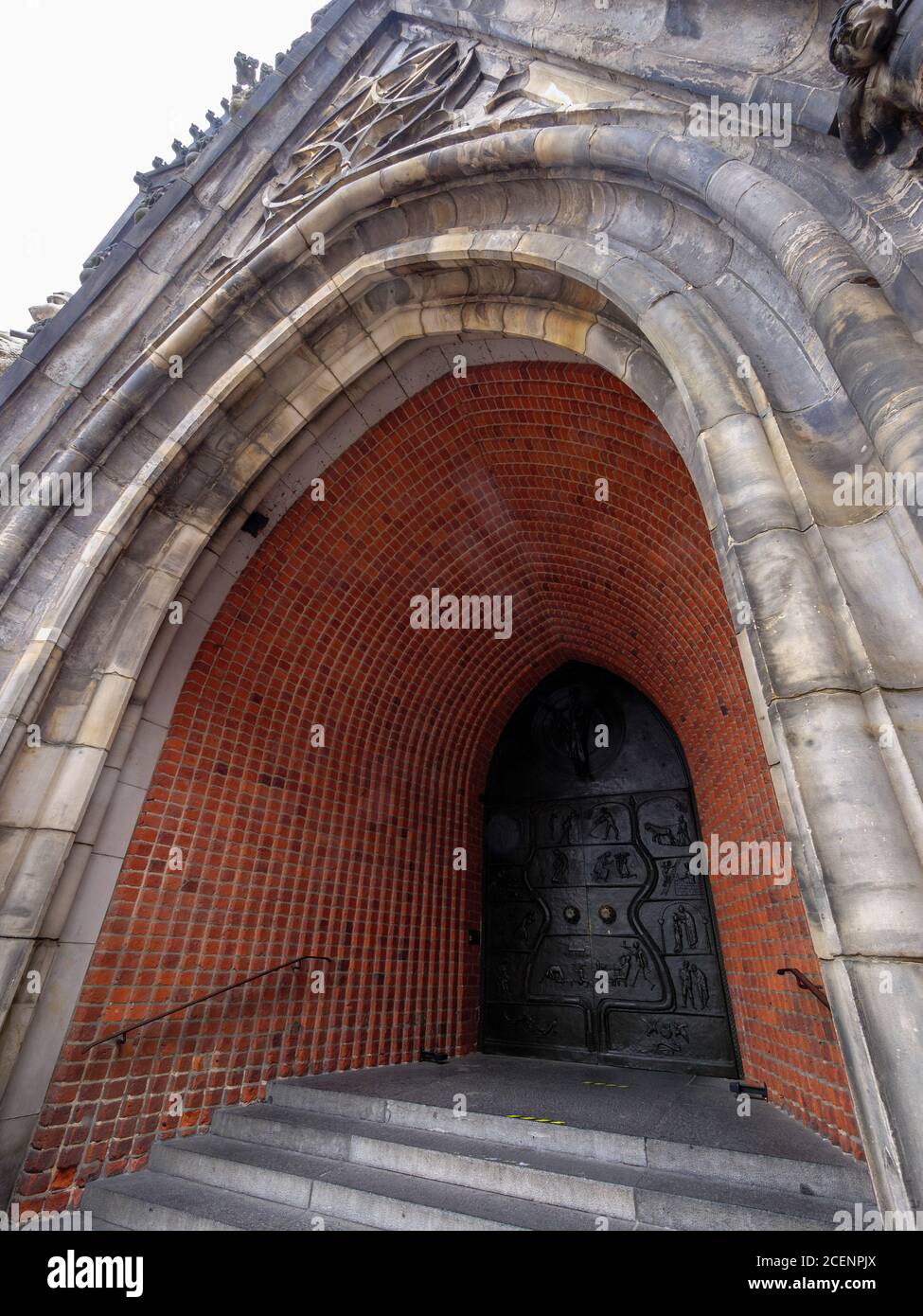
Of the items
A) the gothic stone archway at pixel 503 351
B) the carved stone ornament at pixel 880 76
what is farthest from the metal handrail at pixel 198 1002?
the carved stone ornament at pixel 880 76

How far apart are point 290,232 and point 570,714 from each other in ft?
16.6

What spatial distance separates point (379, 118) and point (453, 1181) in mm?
6297

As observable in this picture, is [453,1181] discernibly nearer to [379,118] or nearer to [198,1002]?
[198,1002]

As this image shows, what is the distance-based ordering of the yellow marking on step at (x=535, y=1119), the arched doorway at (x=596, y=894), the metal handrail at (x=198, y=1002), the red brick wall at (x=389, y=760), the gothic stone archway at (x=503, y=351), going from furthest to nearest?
the arched doorway at (x=596, y=894) → the red brick wall at (x=389, y=760) → the metal handrail at (x=198, y=1002) → the yellow marking on step at (x=535, y=1119) → the gothic stone archway at (x=503, y=351)

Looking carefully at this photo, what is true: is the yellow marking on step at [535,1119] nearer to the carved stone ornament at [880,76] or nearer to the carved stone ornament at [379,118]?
the carved stone ornament at [880,76]

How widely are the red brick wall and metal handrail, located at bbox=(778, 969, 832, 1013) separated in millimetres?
108

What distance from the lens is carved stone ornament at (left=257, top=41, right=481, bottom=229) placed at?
3.98 meters

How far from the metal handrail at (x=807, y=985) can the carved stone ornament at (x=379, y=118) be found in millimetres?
5370

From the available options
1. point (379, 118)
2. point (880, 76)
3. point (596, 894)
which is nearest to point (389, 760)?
point (596, 894)

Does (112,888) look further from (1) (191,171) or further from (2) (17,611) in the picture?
(1) (191,171)

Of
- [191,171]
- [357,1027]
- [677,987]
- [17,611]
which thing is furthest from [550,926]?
[191,171]

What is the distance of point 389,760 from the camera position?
6016 millimetres

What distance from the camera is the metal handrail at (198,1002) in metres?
3.72

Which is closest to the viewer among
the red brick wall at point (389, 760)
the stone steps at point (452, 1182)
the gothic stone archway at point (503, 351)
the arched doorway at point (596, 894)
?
the gothic stone archway at point (503, 351)
